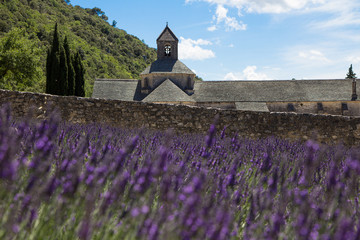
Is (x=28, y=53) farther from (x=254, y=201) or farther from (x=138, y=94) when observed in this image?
(x=254, y=201)

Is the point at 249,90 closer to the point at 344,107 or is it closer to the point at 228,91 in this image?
the point at 228,91

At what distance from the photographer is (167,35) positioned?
122ft

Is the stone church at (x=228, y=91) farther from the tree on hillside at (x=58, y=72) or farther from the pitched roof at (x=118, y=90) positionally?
the tree on hillside at (x=58, y=72)


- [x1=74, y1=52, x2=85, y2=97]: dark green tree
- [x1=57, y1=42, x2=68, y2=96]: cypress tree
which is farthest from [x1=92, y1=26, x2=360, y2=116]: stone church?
[x1=57, y1=42, x2=68, y2=96]: cypress tree

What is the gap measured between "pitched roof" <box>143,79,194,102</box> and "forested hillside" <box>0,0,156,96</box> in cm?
961

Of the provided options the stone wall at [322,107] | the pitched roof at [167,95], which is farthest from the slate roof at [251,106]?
the pitched roof at [167,95]

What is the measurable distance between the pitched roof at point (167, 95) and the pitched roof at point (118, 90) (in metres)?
3.34

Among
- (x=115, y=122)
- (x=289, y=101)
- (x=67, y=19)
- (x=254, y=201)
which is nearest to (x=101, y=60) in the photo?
(x=67, y=19)

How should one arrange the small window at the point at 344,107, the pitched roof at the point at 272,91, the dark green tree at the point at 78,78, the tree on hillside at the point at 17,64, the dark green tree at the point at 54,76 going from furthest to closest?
the small window at the point at 344,107, the pitched roof at the point at 272,91, the dark green tree at the point at 78,78, the tree on hillside at the point at 17,64, the dark green tree at the point at 54,76

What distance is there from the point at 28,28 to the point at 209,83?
2914 cm

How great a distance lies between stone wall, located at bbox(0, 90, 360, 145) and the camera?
969 centimetres

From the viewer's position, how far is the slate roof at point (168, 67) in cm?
3547

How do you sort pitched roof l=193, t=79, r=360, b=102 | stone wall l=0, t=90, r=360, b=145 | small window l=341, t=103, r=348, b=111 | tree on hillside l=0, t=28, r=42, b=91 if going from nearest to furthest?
stone wall l=0, t=90, r=360, b=145, tree on hillside l=0, t=28, r=42, b=91, pitched roof l=193, t=79, r=360, b=102, small window l=341, t=103, r=348, b=111

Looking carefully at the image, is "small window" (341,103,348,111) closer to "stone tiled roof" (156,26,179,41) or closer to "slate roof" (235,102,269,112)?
"slate roof" (235,102,269,112)
